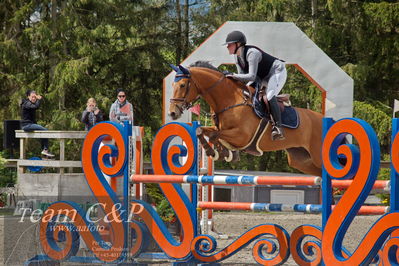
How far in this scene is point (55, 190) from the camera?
39.2 feet

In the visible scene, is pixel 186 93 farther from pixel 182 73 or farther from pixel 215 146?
pixel 215 146

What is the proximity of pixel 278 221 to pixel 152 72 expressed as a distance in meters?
8.31

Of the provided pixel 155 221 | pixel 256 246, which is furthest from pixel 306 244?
pixel 155 221

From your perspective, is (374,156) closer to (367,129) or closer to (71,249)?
(367,129)

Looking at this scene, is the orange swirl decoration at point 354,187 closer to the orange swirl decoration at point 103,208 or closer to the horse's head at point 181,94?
the horse's head at point 181,94

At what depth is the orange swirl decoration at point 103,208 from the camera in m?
5.43

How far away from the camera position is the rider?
17.5ft

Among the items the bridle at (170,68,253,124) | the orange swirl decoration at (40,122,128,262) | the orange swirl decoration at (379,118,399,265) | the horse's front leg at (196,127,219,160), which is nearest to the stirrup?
the bridle at (170,68,253,124)

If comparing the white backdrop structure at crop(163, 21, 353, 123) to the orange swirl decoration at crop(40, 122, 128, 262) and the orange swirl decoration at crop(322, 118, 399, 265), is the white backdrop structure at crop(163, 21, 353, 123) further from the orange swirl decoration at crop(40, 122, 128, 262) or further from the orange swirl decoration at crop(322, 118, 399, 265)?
the orange swirl decoration at crop(322, 118, 399, 265)

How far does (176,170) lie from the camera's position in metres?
5.39

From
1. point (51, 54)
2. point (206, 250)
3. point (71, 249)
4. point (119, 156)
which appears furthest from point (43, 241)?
point (51, 54)

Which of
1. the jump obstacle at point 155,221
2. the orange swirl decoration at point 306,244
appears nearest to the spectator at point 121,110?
the jump obstacle at point 155,221

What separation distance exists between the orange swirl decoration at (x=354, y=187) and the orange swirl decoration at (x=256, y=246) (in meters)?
0.65

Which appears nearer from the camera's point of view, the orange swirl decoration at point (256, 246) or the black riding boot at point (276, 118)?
the orange swirl decoration at point (256, 246)
